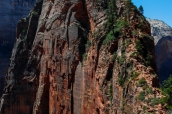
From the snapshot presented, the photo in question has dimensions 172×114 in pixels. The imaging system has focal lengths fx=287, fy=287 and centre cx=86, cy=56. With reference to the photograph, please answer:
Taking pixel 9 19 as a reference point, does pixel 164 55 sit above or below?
below

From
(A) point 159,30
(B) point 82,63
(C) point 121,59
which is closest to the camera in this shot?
(C) point 121,59

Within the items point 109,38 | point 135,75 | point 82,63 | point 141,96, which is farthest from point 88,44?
point 141,96

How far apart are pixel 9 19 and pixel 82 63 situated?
59904 millimetres

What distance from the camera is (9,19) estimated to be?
84.0 m

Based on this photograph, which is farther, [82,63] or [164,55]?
[164,55]

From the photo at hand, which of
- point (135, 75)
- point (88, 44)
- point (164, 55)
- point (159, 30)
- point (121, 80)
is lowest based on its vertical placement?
point (121, 80)

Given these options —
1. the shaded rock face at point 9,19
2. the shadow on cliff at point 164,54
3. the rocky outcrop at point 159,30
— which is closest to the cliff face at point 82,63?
the shaded rock face at point 9,19

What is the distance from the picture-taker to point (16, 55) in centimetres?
4491

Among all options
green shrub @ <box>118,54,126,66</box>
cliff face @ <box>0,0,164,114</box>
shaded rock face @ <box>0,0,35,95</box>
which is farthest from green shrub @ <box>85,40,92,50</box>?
shaded rock face @ <box>0,0,35,95</box>

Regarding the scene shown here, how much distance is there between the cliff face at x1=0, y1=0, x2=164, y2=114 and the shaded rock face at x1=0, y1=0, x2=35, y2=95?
116 ft

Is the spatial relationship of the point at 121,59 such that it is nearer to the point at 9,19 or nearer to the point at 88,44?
the point at 88,44

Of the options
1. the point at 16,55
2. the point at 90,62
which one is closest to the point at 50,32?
the point at 90,62

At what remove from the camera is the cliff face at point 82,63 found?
21141 mm

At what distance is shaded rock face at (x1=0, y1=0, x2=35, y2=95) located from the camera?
80500 mm
